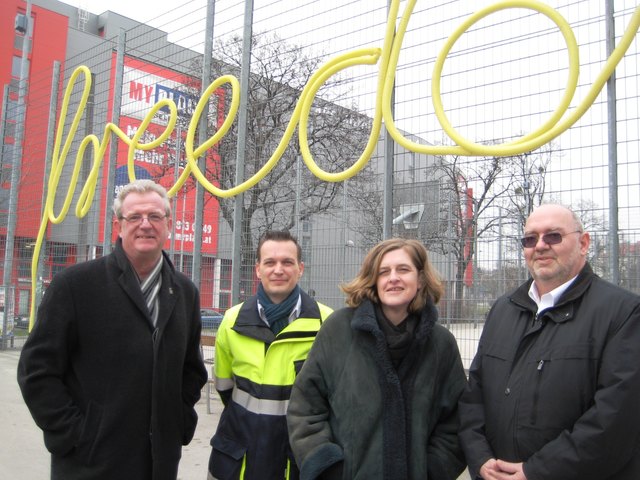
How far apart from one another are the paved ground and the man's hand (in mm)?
2523

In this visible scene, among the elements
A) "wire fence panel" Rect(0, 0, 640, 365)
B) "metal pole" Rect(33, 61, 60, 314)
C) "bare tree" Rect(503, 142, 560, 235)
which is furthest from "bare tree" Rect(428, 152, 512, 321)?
"metal pole" Rect(33, 61, 60, 314)

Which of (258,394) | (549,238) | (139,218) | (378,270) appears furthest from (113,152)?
(549,238)

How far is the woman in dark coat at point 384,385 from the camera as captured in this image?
6.97ft

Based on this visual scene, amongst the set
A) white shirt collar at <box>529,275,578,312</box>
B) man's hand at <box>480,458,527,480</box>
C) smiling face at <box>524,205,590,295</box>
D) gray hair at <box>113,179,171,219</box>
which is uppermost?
gray hair at <box>113,179,171,219</box>

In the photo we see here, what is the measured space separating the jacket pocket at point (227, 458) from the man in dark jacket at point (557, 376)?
939mm

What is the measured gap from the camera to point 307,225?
591cm

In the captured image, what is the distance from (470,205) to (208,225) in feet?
12.5

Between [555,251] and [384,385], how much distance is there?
0.84m

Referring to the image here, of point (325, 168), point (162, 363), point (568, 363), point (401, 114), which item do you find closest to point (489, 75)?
point (401, 114)

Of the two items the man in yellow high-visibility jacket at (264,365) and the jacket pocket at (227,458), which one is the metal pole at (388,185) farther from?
the jacket pocket at (227,458)

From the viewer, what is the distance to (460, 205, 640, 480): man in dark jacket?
1928 mm

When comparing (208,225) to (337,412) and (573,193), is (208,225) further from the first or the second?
(337,412)

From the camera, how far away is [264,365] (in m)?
2.55

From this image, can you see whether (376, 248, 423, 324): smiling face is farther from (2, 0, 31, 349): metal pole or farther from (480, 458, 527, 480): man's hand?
(2, 0, 31, 349): metal pole
